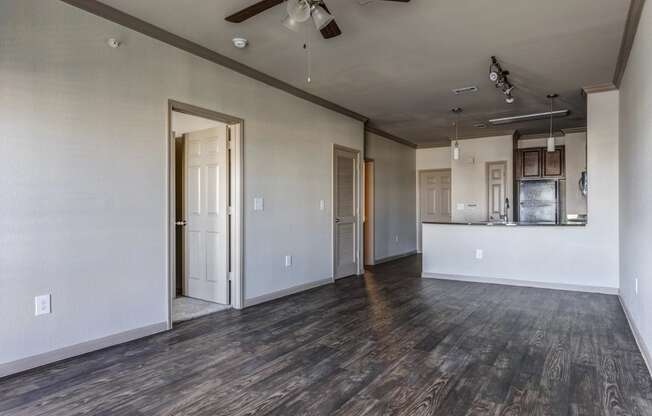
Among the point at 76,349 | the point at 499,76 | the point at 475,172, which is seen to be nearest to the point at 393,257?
the point at 475,172

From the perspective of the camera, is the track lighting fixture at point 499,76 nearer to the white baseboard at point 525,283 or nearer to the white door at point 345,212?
the white door at point 345,212

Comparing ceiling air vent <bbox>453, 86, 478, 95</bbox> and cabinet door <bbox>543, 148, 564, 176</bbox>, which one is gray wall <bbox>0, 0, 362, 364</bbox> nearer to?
ceiling air vent <bbox>453, 86, 478, 95</bbox>

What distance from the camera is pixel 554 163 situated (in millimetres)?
7344

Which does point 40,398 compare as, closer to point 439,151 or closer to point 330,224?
point 330,224

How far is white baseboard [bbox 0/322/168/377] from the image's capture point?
2.57 metres

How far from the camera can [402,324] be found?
12.0 feet

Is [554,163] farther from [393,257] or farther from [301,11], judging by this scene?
[301,11]

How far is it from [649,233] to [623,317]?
184 centimetres

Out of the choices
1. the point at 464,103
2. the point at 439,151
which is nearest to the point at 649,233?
the point at 464,103

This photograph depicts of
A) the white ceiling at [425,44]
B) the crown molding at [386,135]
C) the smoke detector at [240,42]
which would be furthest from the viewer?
the crown molding at [386,135]

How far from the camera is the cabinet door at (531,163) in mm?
7508

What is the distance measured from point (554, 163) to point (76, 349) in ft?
25.8

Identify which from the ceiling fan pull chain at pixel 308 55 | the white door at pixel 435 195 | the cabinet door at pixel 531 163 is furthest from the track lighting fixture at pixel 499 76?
the white door at pixel 435 195

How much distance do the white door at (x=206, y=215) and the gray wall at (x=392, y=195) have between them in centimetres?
349
